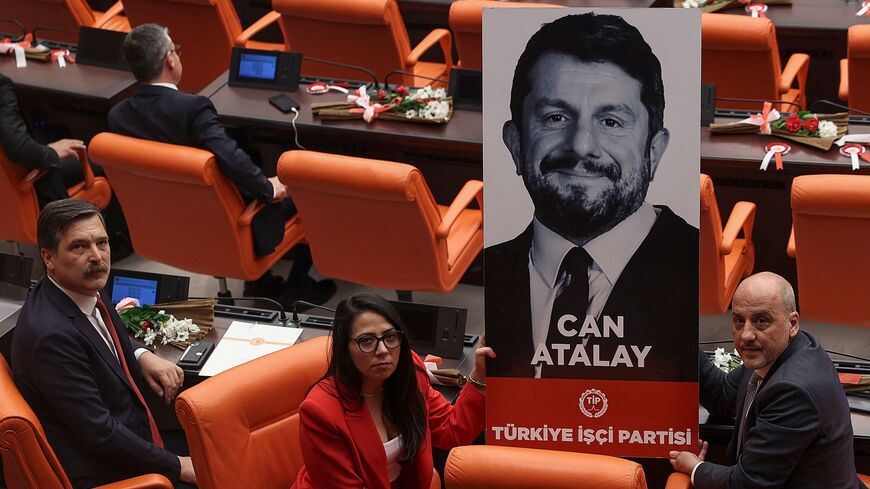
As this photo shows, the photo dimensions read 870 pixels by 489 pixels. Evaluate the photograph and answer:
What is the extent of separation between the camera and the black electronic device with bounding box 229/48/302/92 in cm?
546

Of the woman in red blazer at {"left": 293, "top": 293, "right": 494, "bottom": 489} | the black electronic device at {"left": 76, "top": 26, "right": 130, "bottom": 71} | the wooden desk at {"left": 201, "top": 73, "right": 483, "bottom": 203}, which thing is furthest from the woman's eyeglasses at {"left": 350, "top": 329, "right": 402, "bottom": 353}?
the black electronic device at {"left": 76, "top": 26, "right": 130, "bottom": 71}

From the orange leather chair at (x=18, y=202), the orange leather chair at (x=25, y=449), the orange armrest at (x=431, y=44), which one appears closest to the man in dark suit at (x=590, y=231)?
the orange leather chair at (x=25, y=449)

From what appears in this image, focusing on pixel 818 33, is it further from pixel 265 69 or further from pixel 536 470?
pixel 536 470

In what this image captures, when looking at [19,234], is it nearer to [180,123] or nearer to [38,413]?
[180,123]

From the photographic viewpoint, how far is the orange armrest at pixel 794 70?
557cm

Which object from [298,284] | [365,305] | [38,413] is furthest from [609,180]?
[298,284]

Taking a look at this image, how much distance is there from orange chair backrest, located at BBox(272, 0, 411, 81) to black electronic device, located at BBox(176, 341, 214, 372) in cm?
242

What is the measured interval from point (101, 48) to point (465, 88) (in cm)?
189

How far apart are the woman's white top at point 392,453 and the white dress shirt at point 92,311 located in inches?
34.4

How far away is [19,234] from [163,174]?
1003mm

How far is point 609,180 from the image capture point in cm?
298

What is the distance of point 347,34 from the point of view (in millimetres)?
5926

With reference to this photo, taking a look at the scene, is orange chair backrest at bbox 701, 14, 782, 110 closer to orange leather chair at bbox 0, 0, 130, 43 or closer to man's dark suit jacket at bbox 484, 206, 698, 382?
man's dark suit jacket at bbox 484, 206, 698, 382

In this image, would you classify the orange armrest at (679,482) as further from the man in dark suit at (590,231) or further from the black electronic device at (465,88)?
the black electronic device at (465,88)
